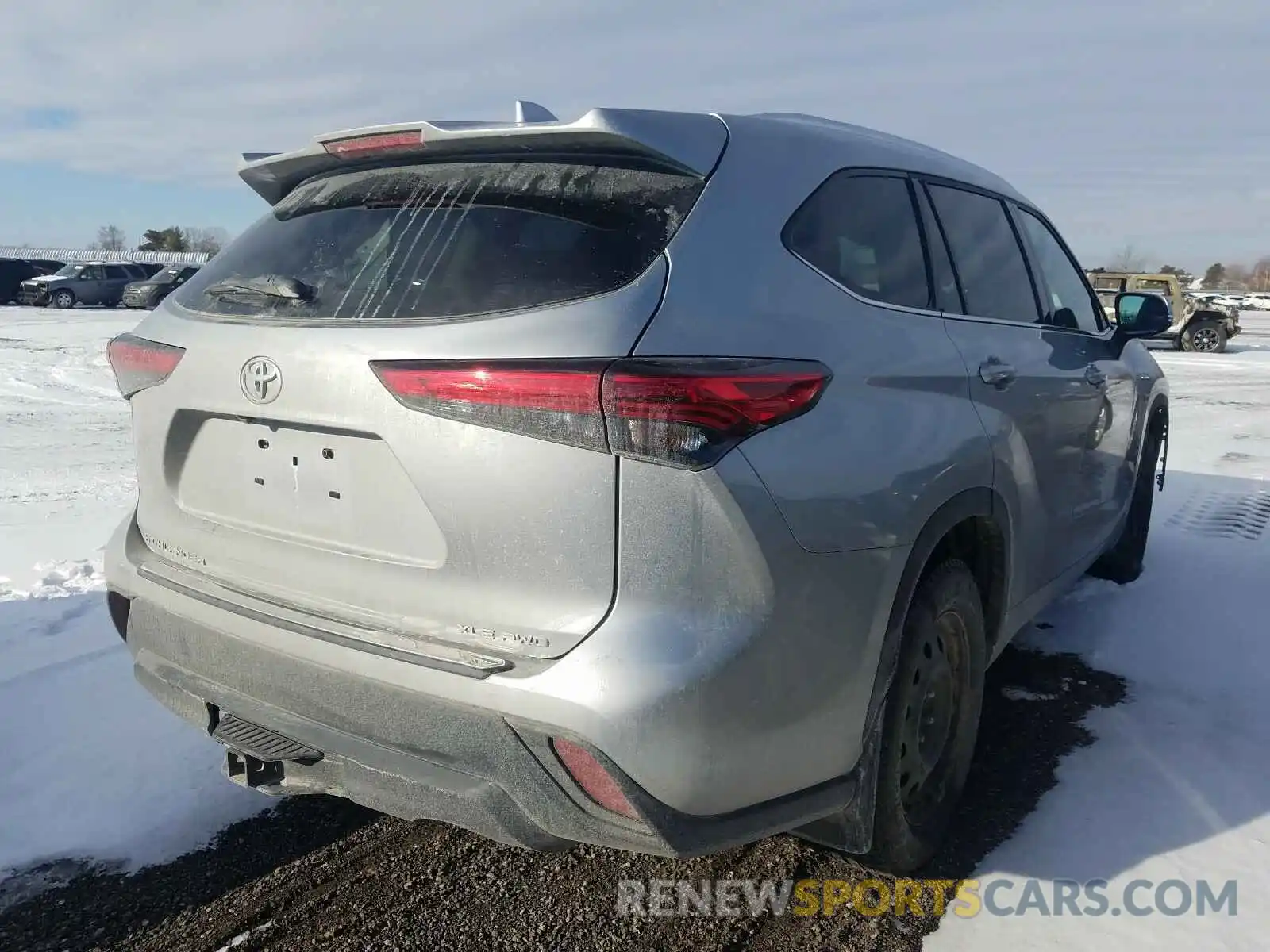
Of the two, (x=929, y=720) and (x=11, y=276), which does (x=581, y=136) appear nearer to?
(x=929, y=720)

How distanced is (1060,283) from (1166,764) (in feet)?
6.06

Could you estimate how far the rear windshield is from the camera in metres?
1.95

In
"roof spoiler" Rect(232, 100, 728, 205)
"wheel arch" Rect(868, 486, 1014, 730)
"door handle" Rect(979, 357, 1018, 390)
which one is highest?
"roof spoiler" Rect(232, 100, 728, 205)

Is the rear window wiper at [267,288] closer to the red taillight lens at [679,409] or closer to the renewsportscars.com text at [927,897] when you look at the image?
the red taillight lens at [679,409]

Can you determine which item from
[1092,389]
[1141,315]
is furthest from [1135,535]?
[1092,389]

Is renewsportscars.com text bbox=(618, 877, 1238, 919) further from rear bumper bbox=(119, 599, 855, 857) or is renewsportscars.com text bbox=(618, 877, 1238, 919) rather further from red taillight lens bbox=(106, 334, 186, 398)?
red taillight lens bbox=(106, 334, 186, 398)

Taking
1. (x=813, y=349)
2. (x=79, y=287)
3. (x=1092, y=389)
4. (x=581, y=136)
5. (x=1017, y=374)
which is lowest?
(x=79, y=287)

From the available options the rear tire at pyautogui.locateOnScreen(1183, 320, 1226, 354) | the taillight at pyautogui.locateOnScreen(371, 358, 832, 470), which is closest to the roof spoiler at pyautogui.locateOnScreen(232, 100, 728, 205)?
the taillight at pyautogui.locateOnScreen(371, 358, 832, 470)

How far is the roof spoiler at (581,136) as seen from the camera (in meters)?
2.02

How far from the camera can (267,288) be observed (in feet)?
7.49

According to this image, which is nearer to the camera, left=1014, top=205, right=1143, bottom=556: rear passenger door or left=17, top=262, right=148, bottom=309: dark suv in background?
left=1014, top=205, right=1143, bottom=556: rear passenger door

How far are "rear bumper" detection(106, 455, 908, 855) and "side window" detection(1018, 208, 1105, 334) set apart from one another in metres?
2.08

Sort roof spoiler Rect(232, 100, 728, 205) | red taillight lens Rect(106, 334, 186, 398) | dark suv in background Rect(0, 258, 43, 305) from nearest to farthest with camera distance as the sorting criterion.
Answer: roof spoiler Rect(232, 100, 728, 205)
red taillight lens Rect(106, 334, 186, 398)
dark suv in background Rect(0, 258, 43, 305)

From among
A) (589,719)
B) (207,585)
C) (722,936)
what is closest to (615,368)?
(589,719)
